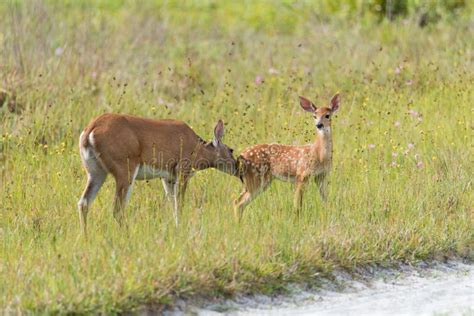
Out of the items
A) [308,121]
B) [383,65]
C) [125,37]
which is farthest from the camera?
[125,37]

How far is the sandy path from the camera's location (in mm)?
7777

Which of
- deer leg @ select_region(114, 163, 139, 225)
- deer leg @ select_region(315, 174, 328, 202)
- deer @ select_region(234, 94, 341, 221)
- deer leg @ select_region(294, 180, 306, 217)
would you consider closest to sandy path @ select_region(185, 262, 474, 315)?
deer leg @ select_region(294, 180, 306, 217)

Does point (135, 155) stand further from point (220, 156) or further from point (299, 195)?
point (299, 195)

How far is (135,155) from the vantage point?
33.2 ft

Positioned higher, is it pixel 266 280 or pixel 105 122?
pixel 105 122

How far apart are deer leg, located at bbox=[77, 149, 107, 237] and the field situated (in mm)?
140

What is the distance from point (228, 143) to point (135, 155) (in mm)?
2795

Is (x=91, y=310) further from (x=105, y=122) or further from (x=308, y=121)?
(x=308, y=121)

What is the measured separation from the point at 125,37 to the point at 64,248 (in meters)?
9.46

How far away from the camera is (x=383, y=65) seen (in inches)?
637

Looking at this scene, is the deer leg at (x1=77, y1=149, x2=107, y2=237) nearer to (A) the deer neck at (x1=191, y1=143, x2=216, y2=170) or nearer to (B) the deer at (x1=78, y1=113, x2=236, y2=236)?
(B) the deer at (x1=78, y1=113, x2=236, y2=236)

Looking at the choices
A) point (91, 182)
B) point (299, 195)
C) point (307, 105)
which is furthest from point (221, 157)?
point (91, 182)

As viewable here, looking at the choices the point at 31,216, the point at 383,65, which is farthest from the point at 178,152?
the point at 383,65

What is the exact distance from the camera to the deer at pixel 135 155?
32.6 feet
